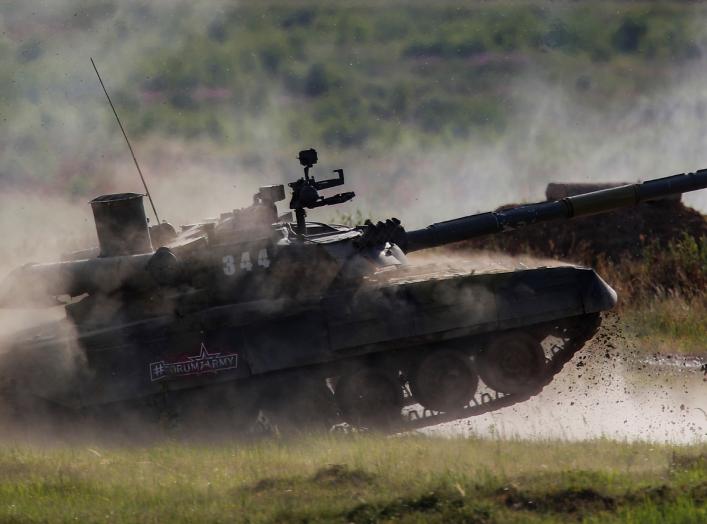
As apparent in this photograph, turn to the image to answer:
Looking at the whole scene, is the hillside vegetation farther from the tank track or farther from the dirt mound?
the tank track

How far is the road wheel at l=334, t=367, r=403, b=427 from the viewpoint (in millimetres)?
16031

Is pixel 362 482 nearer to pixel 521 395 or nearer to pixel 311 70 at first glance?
pixel 521 395

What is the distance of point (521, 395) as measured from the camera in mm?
16188

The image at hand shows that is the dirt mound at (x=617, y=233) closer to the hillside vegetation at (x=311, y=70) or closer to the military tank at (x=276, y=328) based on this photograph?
the hillside vegetation at (x=311, y=70)

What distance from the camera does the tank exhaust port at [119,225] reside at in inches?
640

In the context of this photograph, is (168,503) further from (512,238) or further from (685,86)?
(685,86)

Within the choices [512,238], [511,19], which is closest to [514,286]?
[512,238]

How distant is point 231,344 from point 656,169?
16711mm

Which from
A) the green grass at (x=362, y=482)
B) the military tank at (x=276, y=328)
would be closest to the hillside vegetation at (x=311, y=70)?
the military tank at (x=276, y=328)

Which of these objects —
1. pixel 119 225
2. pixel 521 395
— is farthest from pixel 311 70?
pixel 521 395

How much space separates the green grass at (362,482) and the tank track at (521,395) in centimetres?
97

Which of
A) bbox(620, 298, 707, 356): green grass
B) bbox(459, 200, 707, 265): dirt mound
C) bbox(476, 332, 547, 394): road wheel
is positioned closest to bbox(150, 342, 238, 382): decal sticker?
bbox(476, 332, 547, 394): road wheel

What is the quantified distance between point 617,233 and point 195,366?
1178cm

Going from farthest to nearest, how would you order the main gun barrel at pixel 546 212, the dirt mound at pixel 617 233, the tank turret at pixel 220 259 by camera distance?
1. the dirt mound at pixel 617 233
2. the main gun barrel at pixel 546 212
3. the tank turret at pixel 220 259
